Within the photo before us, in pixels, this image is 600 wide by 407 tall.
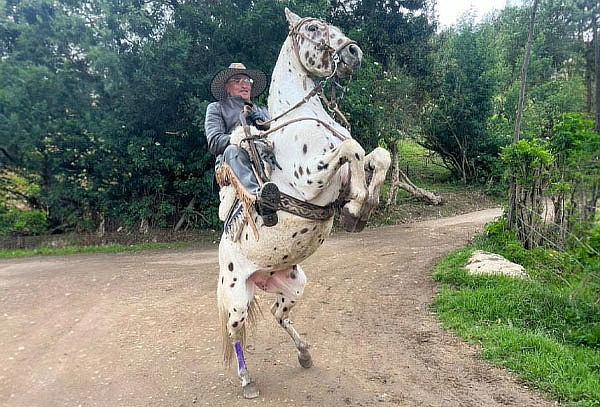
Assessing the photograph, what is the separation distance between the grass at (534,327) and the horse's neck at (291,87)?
2.69 meters

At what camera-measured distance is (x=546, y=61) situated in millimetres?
21406

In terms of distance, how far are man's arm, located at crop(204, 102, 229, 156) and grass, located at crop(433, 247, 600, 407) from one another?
2.97 meters

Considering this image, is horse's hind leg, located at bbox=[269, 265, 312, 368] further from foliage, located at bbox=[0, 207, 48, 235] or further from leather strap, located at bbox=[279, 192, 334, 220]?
foliage, located at bbox=[0, 207, 48, 235]

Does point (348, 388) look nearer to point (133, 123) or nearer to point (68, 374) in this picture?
point (68, 374)

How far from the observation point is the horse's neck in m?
3.08

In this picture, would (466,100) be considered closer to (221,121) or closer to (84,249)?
(84,249)

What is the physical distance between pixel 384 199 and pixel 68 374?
10447 mm

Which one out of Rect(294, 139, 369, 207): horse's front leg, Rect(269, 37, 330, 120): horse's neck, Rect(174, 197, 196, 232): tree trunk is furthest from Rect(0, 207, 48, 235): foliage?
Rect(294, 139, 369, 207): horse's front leg

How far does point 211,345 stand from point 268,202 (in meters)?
2.54

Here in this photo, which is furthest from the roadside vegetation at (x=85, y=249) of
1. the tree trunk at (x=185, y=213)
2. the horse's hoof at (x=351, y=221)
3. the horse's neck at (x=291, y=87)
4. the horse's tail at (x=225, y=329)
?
the horse's hoof at (x=351, y=221)

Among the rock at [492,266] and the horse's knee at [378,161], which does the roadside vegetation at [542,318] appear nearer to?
the rock at [492,266]

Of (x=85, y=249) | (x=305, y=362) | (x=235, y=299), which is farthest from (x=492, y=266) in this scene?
(x=85, y=249)

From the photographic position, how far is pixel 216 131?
3498 millimetres

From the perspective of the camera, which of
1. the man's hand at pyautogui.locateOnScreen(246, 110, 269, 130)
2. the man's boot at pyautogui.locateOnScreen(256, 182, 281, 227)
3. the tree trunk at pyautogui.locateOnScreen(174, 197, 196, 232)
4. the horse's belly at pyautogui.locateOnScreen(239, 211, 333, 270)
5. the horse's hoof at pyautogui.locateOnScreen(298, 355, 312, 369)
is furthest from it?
the tree trunk at pyautogui.locateOnScreen(174, 197, 196, 232)
